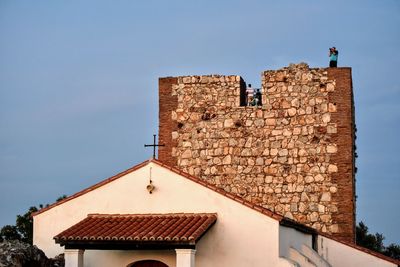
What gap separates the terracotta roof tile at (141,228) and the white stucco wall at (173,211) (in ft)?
0.82

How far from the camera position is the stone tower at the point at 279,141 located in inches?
1022

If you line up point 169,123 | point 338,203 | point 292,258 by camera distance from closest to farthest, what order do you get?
point 292,258
point 338,203
point 169,123

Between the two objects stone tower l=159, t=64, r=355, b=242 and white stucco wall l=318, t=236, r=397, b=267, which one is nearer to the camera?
white stucco wall l=318, t=236, r=397, b=267

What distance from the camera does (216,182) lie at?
26.9m

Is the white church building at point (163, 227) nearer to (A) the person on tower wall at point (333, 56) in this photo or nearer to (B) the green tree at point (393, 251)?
(A) the person on tower wall at point (333, 56)

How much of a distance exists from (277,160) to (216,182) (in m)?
2.05

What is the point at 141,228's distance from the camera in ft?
64.8

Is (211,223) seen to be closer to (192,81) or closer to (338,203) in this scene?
(338,203)

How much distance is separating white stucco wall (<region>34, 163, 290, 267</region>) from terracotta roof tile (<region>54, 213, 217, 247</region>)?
249 millimetres

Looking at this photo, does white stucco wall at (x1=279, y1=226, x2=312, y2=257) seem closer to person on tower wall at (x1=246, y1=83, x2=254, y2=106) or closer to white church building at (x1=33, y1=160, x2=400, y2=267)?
white church building at (x1=33, y1=160, x2=400, y2=267)

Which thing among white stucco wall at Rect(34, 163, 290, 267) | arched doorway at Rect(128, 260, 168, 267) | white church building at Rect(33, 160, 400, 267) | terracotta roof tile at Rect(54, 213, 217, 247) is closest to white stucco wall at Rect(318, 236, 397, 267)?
white church building at Rect(33, 160, 400, 267)

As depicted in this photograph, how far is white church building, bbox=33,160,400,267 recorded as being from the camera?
19328mm

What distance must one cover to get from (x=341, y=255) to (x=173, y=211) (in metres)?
5.85

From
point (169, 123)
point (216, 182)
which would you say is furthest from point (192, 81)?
point (216, 182)
